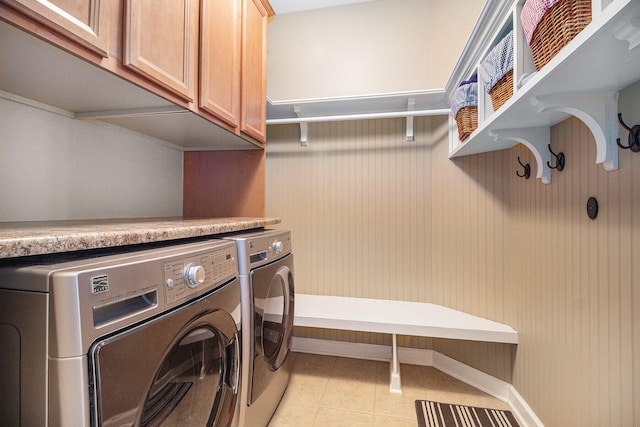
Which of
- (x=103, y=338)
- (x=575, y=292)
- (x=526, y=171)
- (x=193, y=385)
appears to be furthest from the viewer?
(x=526, y=171)

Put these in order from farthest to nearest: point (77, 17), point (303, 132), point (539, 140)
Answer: point (303, 132) → point (539, 140) → point (77, 17)

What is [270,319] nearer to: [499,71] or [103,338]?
[103,338]

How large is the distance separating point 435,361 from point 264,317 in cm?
151

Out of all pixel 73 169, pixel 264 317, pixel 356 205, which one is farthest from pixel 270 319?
pixel 356 205

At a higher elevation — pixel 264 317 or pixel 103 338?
pixel 103 338

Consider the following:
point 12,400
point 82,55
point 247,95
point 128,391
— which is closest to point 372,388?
point 128,391

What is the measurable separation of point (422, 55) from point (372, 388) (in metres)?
2.40

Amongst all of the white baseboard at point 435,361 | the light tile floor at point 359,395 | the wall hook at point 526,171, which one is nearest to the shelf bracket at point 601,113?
the wall hook at point 526,171

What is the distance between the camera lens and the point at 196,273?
31.7 inches

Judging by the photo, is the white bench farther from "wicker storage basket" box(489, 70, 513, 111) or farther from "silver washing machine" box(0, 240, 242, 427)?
"wicker storage basket" box(489, 70, 513, 111)

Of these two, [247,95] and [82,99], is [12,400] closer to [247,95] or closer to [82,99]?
[82,99]

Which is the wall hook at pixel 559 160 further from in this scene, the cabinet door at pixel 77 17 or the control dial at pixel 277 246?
the cabinet door at pixel 77 17

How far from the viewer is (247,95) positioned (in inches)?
64.9

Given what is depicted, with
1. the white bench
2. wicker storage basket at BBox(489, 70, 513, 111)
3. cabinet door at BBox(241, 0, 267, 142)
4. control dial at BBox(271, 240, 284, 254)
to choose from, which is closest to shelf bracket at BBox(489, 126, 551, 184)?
wicker storage basket at BBox(489, 70, 513, 111)
